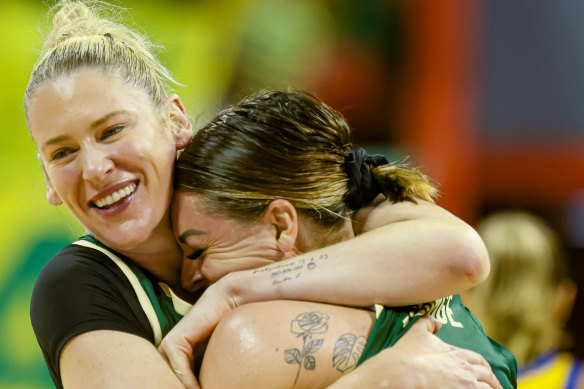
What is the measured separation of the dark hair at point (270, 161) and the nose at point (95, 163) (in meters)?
0.20

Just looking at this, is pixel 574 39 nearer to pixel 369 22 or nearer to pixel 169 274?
pixel 369 22

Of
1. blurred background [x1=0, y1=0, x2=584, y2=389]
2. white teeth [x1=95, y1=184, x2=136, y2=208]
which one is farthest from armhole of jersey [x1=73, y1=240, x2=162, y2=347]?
blurred background [x1=0, y1=0, x2=584, y2=389]

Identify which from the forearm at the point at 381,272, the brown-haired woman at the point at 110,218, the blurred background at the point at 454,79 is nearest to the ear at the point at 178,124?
the brown-haired woman at the point at 110,218

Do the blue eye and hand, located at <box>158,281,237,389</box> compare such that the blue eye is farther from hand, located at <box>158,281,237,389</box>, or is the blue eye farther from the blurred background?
the blurred background

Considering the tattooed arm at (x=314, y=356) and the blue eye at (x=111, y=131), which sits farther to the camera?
the blue eye at (x=111, y=131)

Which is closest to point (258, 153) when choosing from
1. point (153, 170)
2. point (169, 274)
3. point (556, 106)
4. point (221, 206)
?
point (221, 206)

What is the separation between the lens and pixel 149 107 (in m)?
1.74

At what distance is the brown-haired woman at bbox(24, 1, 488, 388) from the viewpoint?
1451 millimetres

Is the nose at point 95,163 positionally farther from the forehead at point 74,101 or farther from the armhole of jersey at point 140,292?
the armhole of jersey at point 140,292

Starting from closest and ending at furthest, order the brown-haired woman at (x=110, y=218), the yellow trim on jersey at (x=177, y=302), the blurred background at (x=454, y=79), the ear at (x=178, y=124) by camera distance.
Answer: the brown-haired woman at (x=110, y=218) → the yellow trim on jersey at (x=177, y=302) → the ear at (x=178, y=124) → the blurred background at (x=454, y=79)

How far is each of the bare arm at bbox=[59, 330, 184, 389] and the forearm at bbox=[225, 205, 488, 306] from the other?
24 cm

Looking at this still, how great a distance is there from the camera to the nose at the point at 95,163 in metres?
1.60

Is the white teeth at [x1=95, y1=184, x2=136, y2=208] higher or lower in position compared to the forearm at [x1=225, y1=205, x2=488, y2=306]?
higher

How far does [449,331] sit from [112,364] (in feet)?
2.52
